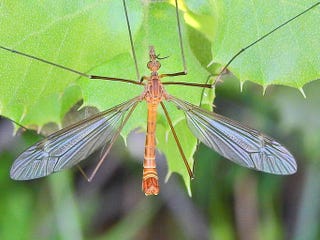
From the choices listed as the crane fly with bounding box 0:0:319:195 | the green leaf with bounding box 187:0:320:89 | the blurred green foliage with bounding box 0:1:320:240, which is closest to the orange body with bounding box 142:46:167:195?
the crane fly with bounding box 0:0:319:195

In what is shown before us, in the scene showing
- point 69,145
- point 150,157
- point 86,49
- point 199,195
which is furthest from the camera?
point 199,195

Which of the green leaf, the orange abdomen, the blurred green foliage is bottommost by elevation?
the blurred green foliage

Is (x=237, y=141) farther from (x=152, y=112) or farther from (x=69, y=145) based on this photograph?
(x=69, y=145)

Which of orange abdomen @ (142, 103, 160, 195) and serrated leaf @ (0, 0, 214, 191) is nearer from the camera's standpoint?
serrated leaf @ (0, 0, 214, 191)

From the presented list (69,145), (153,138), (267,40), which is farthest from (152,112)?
(267,40)

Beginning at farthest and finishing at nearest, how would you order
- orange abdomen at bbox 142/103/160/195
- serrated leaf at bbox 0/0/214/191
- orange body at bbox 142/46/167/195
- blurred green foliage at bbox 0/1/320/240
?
blurred green foliage at bbox 0/1/320/240 → orange abdomen at bbox 142/103/160/195 → orange body at bbox 142/46/167/195 → serrated leaf at bbox 0/0/214/191

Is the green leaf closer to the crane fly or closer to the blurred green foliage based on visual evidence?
the crane fly

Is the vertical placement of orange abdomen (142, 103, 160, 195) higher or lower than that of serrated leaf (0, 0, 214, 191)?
lower

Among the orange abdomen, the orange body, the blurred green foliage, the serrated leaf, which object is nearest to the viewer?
the serrated leaf
